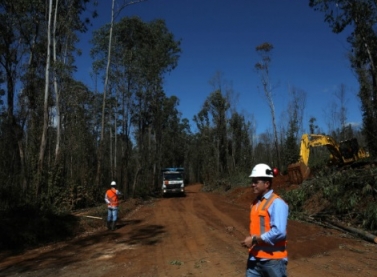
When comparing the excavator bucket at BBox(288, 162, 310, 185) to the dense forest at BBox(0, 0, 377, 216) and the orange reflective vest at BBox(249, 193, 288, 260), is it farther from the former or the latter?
the orange reflective vest at BBox(249, 193, 288, 260)

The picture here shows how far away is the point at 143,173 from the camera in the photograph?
40125 mm

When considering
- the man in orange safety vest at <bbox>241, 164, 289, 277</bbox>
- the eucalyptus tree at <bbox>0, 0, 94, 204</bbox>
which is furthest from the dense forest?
the man in orange safety vest at <bbox>241, 164, 289, 277</bbox>

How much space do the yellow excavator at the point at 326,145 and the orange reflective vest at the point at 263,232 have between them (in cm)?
2088

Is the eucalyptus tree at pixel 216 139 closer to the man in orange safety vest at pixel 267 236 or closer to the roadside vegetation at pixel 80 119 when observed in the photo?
the roadside vegetation at pixel 80 119

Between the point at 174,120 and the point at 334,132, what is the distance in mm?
30676

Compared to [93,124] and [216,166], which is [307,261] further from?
[93,124]

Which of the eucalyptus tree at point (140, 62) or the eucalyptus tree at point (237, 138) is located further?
the eucalyptus tree at point (237, 138)

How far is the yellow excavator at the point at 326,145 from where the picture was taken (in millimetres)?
23673

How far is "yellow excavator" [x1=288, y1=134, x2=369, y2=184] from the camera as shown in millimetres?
23673

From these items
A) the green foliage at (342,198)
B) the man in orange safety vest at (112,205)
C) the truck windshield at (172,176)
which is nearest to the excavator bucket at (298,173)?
the green foliage at (342,198)

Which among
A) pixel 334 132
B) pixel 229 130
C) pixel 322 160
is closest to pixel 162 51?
pixel 229 130

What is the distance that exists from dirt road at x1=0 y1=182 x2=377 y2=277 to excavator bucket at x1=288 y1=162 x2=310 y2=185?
8.56 m

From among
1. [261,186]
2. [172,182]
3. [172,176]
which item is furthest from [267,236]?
[172,176]

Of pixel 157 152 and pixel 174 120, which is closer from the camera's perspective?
pixel 157 152
